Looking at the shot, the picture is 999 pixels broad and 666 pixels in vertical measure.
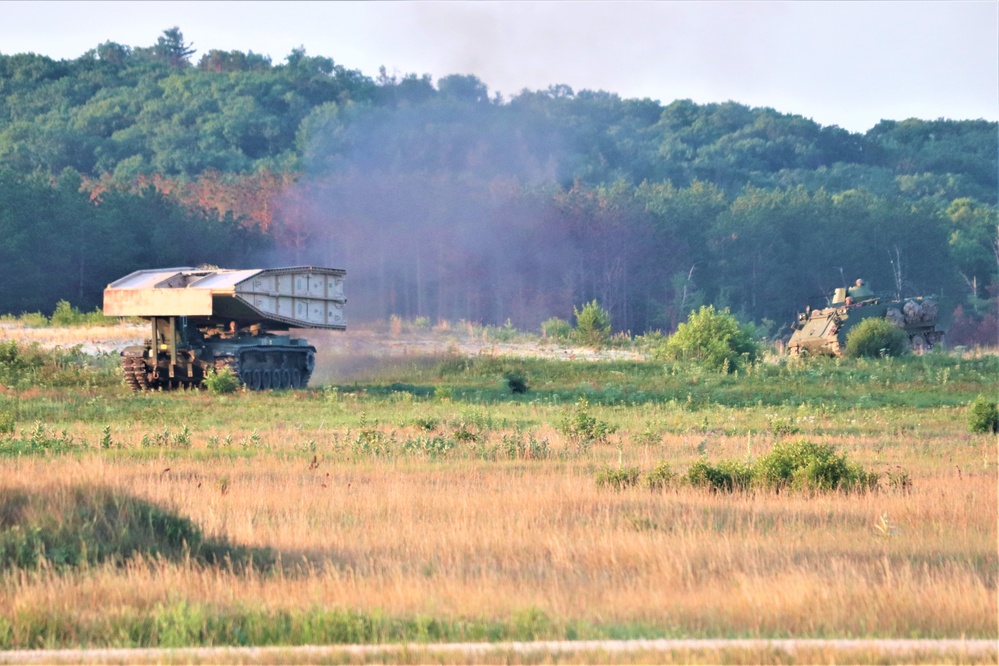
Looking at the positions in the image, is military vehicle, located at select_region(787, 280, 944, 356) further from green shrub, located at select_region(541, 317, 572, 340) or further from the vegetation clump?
the vegetation clump

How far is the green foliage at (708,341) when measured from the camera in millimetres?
30391

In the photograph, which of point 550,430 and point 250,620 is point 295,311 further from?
point 250,620

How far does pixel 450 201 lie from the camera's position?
58.4 metres

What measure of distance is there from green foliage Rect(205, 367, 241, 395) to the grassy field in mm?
5008

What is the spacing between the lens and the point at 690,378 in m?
26.7

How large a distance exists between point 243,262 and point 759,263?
28711 millimetres

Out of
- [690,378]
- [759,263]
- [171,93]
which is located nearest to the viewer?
[690,378]

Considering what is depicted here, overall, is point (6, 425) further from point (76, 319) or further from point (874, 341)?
point (874, 341)

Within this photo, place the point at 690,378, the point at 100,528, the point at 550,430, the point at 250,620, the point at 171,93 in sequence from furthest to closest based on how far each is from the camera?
1. the point at 171,93
2. the point at 690,378
3. the point at 550,430
4. the point at 100,528
5. the point at 250,620

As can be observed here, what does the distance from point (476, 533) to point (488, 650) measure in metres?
3.08

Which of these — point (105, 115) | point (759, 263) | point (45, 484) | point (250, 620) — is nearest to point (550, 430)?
point (45, 484)

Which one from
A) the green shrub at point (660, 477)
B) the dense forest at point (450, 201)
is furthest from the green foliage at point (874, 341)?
the green shrub at point (660, 477)

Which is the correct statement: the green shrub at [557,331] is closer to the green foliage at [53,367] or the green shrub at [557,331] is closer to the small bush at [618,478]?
the green foliage at [53,367]

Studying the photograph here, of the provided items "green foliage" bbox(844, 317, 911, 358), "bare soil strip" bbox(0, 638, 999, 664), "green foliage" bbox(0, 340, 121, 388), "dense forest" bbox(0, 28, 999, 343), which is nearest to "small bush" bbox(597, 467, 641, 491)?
"bare soil strip" bbox(0, 638, 999, 664)
